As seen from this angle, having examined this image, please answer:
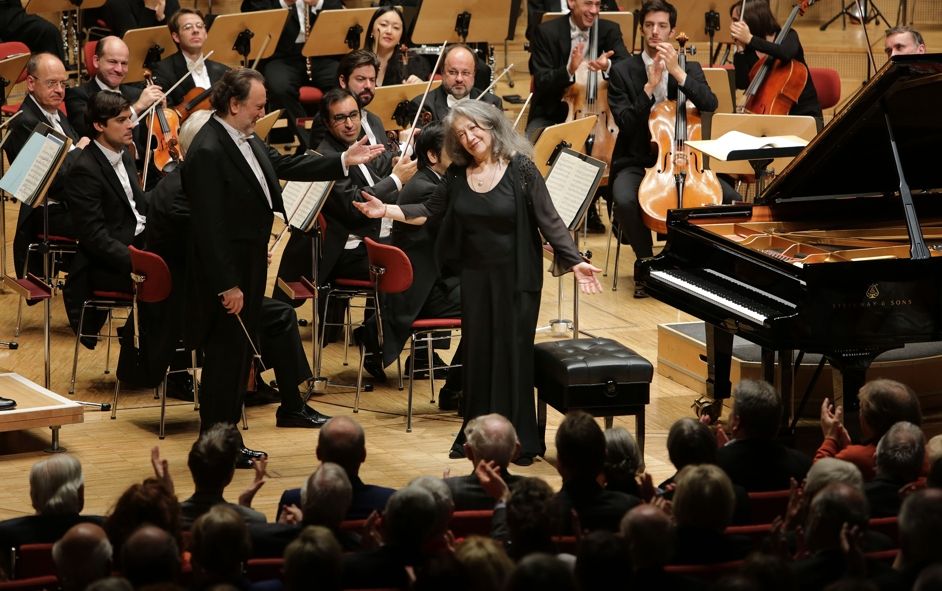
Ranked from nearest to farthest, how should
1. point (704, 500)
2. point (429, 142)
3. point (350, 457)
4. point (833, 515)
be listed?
point (833, 515) < point (704, 500) < point (350, 457) < point (429, 142)

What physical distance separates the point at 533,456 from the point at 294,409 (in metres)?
1.14

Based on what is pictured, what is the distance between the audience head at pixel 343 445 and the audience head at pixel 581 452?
0.56m

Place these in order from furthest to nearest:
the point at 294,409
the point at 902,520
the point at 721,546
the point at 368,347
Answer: the point at 368,347 → the point at 294,409 → the point at 721,546 → the point at 902,520

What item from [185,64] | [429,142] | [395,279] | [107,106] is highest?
[185,64]

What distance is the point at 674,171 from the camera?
26.1 ft

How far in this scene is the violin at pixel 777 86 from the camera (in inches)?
334

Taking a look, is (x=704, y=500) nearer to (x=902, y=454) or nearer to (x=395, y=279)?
(x=902, y=454)

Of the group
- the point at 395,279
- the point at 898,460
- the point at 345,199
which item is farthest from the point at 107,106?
the point at 898,460

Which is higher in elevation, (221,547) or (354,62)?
(354,62)

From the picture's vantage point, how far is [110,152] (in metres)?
6.67

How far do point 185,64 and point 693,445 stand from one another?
17.6 ft

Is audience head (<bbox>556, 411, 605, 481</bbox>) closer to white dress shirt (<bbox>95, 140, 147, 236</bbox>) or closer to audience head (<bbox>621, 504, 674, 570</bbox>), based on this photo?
audience head (<bbox>621, 504, 674, 570</bbox>)

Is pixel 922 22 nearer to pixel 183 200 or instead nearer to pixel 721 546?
pixel 183 200

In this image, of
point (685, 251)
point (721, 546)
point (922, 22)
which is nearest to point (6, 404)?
point (685, 251)
